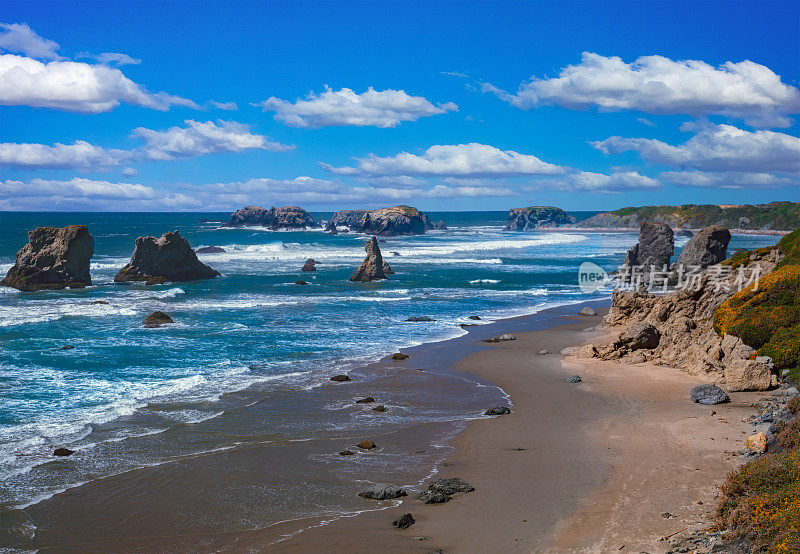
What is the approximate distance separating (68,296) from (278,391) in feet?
124

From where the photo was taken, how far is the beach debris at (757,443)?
1647 centimetres

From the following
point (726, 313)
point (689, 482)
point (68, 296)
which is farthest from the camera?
point (68, 296)

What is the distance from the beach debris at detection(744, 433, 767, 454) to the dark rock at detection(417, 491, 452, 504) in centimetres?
838

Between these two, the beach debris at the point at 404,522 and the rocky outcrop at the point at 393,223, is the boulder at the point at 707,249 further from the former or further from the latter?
the rocky outcrop at the point at 393,223

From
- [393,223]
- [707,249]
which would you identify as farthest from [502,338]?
[393,223]

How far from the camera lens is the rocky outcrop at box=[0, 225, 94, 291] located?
2317 inches

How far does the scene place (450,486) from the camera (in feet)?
52.1

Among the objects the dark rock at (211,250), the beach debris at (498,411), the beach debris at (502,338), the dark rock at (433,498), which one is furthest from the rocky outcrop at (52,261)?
the dark rock at (433,498)

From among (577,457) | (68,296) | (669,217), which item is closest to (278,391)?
(577,457)

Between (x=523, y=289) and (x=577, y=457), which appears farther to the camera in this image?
(x=523, y=289)

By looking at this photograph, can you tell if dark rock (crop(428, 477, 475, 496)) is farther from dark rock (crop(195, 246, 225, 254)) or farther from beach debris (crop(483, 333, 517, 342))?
dark rock (crop(195, 246, 225, 254))

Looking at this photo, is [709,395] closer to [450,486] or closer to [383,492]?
[450,486]

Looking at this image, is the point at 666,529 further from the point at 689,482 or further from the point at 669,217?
the point at 669,217

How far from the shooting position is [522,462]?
17.7 meters
